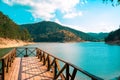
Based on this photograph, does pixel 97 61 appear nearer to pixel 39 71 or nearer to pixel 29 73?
pixel 39 71

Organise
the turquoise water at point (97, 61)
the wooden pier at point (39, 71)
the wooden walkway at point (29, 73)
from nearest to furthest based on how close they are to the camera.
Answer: the wooden pier at point (39, 71) → the wooden walkway at point (29, 73) → the turquoise water at point (97, 61)

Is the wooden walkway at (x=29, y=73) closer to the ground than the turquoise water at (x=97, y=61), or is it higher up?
higher up

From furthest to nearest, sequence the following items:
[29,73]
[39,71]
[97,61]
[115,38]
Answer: [115,38] < [97,61] < [39,71] < [29,73]

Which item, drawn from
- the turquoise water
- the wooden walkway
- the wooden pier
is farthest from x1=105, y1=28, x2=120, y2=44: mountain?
the wooden walkway

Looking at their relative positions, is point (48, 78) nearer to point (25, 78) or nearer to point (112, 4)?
point (25, 78)

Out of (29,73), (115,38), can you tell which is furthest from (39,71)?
(115,38)

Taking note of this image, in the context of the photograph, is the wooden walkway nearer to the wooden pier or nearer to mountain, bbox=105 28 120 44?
the wooden pier

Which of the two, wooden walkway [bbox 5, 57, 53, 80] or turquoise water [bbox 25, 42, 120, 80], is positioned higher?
wooden walkway [bbox 5, 57, 53, 80]

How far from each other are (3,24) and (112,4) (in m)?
141

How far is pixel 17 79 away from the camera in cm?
1241

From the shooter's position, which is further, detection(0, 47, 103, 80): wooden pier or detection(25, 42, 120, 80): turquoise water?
detection(25, 42, 120, 80): turquoise water

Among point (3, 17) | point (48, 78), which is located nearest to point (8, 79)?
point (48, 78)

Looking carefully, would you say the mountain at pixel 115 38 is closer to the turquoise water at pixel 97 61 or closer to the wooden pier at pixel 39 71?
the turquoise water at pixel 97 61

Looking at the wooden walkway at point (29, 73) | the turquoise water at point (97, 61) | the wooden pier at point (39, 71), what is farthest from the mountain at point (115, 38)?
the wooden walkway at point (29, 73)
